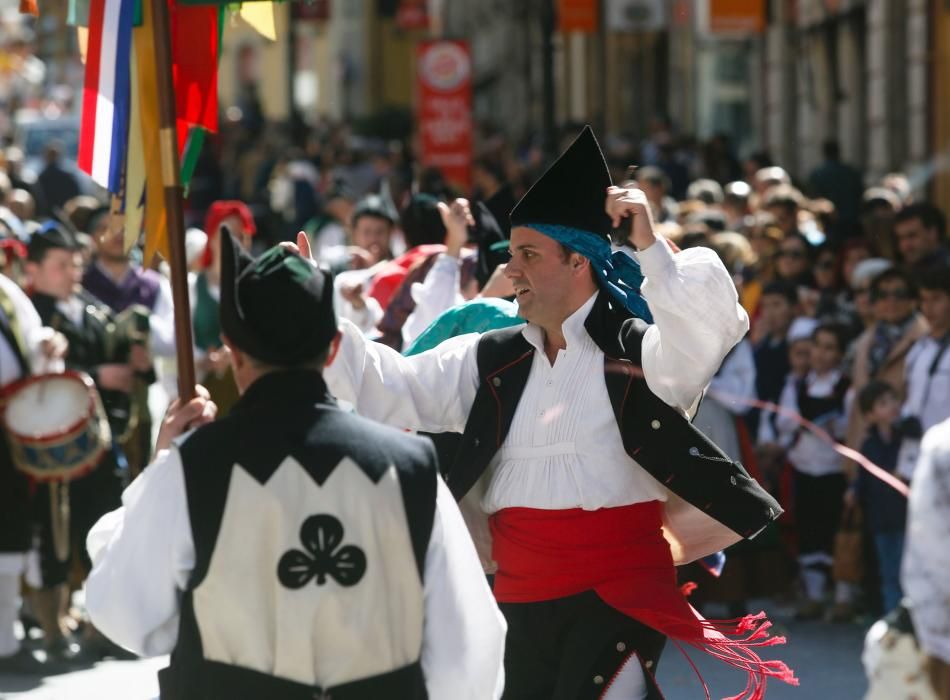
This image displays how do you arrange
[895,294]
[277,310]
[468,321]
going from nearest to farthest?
[277,310] < [468,321] < [895,294]

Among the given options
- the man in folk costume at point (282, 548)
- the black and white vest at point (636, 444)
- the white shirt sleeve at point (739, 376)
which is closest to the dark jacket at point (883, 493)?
the white shirt sleeve at point (739, 376)

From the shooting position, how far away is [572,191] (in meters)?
5.23

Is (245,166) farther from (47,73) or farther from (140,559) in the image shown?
(47,73)

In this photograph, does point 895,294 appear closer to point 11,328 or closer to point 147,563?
point 11,328

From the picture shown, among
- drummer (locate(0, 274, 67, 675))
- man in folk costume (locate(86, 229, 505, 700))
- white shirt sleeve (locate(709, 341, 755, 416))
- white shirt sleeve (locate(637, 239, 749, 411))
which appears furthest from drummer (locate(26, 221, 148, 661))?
man in folk costume (locate(86, 229, 505, 700))

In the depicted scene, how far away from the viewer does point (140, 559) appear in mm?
4027

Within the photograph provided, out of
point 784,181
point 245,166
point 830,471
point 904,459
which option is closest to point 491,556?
point 904,459

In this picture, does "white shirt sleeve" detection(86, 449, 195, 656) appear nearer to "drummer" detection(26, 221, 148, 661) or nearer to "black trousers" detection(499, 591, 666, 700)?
"black trousers" detection(499, 591, 666, 700)

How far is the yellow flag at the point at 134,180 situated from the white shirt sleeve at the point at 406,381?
2.86 feet

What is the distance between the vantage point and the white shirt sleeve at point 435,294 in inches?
313

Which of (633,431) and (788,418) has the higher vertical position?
(633,431)

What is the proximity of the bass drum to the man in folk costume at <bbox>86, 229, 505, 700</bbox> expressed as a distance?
4879 mm

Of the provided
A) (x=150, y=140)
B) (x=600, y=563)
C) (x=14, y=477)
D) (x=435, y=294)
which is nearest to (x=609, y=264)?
(x=600, y=563)

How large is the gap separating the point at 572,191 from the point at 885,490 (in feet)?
14.9
